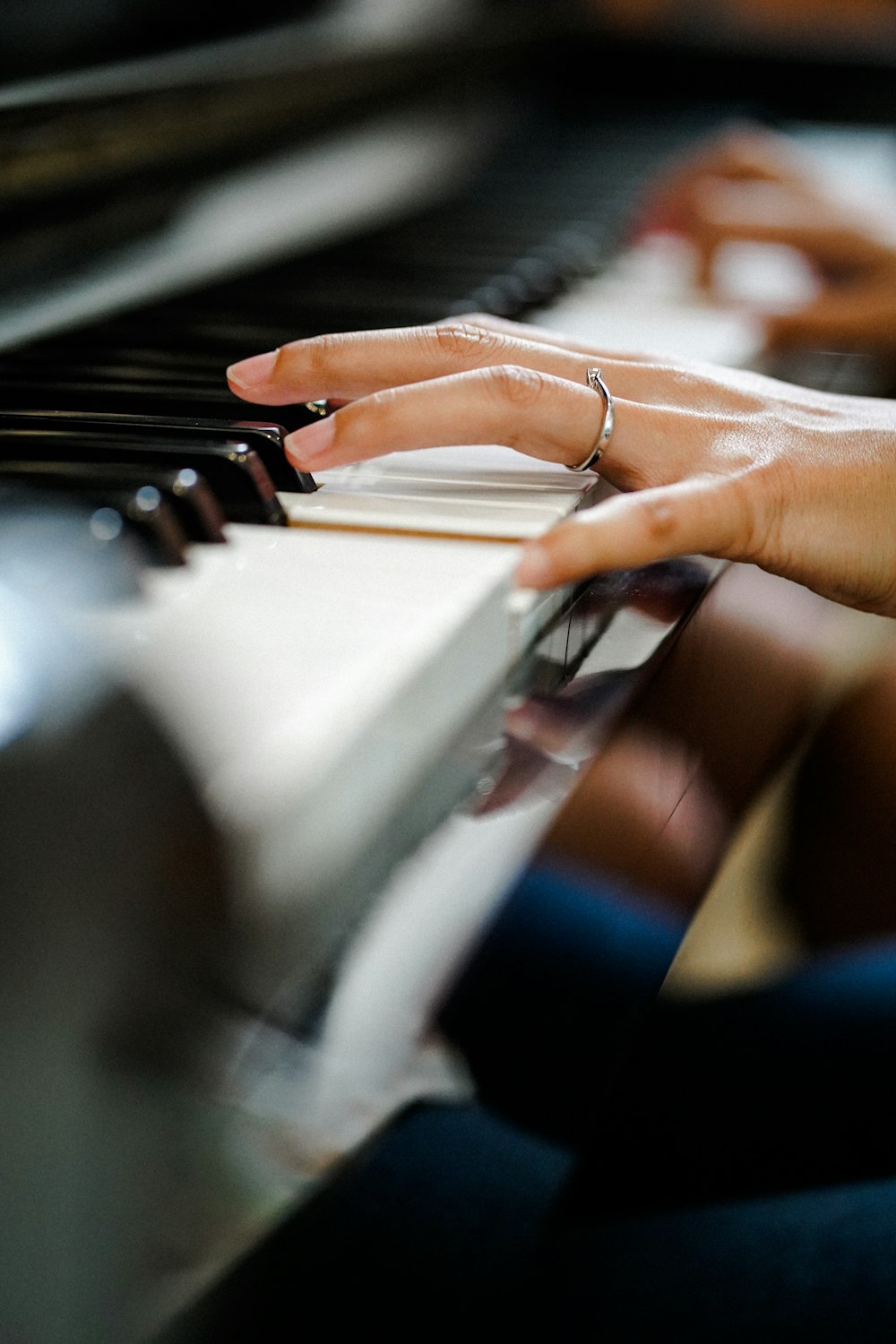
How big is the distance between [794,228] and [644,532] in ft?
3.41

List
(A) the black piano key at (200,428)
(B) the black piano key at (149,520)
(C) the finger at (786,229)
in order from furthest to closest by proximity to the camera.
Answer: (C) the finger at (786,229)
(A) the black piano key at (200,428)
(B) the black piano key at (149,520)

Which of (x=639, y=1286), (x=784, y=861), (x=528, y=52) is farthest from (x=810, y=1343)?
(x=528, y=52)

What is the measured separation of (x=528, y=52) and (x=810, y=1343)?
5.81ft

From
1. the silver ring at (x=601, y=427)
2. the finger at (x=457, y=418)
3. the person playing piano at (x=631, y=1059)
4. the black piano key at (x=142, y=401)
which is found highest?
the black piano key at (x=142, y=401)

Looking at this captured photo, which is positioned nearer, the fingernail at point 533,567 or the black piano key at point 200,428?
the fingernail at point 533,567

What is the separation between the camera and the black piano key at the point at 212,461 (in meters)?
0.56

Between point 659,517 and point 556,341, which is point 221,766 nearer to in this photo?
point 659,517

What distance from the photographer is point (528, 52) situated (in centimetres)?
186

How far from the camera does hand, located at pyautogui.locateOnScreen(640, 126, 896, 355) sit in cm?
117

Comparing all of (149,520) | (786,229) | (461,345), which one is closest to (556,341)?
(461,345)

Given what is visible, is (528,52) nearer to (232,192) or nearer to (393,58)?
(393,58)

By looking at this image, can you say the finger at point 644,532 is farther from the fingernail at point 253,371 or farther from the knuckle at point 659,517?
the fingernail at point 253,371

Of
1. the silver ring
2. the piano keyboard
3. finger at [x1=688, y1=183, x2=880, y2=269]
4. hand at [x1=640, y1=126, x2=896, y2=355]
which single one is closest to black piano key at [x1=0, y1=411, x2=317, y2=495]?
the piano keyboard

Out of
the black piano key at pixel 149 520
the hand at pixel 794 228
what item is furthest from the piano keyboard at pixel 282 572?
the hand at pixel 794 228
